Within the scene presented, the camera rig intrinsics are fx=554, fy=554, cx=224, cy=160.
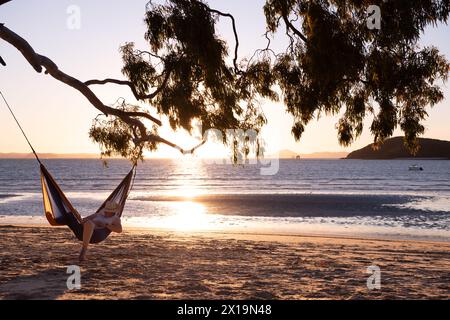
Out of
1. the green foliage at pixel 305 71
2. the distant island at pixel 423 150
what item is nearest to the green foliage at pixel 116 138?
the green foliage at pixel 305 71

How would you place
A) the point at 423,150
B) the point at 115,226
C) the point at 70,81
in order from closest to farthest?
the point at 115,226, the point at 70,81, the point at 423,150

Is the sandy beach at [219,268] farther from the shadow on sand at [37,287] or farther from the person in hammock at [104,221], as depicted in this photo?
the person in hammock at [104,221]

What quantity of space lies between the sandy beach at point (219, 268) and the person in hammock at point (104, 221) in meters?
0.54

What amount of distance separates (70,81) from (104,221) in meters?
2.42

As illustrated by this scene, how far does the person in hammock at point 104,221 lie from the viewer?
826 centimetres

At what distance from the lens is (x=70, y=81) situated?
9.05 meters

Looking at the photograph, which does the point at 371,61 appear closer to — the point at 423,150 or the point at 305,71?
the point at 305,71

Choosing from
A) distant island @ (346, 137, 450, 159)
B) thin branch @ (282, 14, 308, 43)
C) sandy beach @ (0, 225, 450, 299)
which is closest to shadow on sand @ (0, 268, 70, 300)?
→ sandy beach @ (0, 225, 450, 299)

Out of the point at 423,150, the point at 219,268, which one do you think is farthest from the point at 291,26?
the point at 423,150

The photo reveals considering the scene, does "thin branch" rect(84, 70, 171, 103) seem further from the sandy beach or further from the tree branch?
the sandy beach

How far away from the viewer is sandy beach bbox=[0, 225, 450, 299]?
21.7 ft
